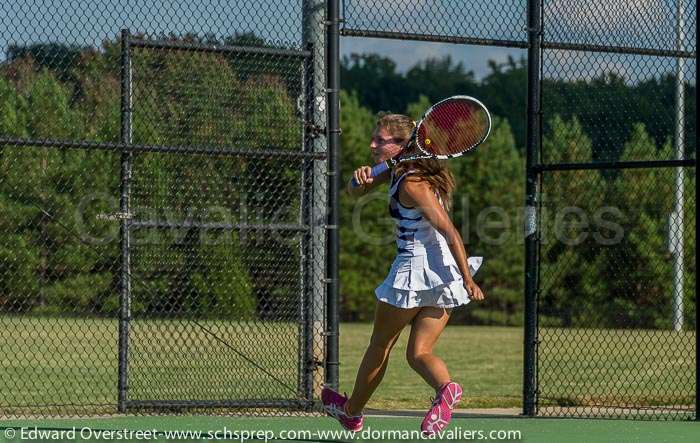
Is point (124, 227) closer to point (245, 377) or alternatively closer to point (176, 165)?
point (176, 165)

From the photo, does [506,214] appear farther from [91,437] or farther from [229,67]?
[91,437]

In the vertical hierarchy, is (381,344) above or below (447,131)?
below

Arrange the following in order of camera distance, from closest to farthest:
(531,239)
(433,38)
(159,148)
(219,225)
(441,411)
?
1. (441,411)
2. (159,148)
3. (219,225)
4. (531,239)
5. (433,38)

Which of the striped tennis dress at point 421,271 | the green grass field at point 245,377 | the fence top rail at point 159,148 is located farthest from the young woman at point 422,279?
the green grass field at point 245,377

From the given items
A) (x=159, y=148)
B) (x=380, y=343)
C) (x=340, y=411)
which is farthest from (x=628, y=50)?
(x=340, y=411)

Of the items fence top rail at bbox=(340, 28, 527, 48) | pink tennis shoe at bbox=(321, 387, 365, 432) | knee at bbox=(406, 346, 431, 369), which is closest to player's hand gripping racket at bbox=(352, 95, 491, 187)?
knee at bbox=(406, 346, 431, 369)

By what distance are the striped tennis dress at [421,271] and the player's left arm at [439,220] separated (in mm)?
67

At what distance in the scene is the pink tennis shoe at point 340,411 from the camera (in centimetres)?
729

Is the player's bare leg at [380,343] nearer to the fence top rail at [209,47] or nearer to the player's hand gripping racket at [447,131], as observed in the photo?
the player's hand gripping racket at [447,131]

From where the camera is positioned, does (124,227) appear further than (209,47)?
No

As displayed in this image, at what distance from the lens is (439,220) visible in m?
6.88

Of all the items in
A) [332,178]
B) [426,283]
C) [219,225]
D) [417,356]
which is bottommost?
[417,356]

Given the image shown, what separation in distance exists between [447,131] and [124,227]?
2923 mm

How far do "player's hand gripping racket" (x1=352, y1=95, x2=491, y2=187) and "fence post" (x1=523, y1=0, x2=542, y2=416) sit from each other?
8.05ft
